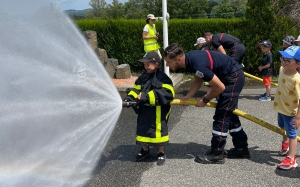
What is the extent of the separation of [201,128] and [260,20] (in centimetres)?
650

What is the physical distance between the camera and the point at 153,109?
4.76 m

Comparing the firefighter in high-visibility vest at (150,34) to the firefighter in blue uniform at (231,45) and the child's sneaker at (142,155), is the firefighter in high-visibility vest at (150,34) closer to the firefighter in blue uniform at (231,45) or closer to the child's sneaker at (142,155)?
the firefighter in blue uniform at (231,45)

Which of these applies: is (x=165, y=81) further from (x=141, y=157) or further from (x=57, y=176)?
(x=57, y=176)

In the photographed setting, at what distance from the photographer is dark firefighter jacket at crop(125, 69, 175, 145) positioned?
4648 millimetres

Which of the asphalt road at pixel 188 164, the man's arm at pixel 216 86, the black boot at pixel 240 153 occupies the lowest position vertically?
the asphalt road at pixel 188 164

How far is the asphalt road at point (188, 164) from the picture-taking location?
14.1ft

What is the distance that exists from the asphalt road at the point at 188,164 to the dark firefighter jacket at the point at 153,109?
1.29ft

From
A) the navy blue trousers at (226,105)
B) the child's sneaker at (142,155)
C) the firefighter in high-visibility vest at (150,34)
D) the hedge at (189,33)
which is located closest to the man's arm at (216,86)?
the navy blue trousers at (226,105)

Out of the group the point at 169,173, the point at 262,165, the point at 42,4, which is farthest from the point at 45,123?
the point at 262,165

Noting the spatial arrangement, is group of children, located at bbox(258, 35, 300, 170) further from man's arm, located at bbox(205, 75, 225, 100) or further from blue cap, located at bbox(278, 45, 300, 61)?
man's arm, located at bbox(205, 75, 225, 100)

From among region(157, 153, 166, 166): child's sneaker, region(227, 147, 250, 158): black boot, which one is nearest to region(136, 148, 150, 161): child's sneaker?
region(157, 153, 166, 166): child's sneaker

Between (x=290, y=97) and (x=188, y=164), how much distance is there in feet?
5.08

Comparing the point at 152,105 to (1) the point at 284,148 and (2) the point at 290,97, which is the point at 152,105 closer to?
(2) the point at 290,97

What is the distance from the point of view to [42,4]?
15.4 feet
